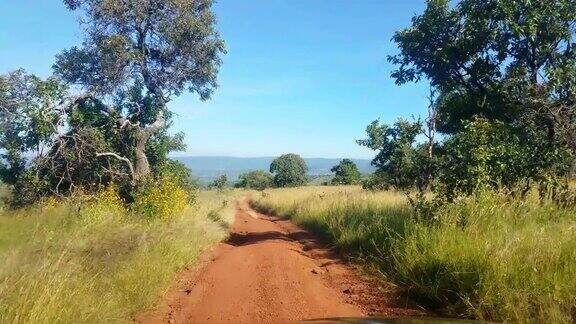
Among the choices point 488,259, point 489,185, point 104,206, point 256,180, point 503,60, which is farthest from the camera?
point 256,180

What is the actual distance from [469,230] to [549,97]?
4532 mm

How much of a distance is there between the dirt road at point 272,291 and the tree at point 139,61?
8.32 metres

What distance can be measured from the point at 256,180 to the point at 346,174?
2748cm

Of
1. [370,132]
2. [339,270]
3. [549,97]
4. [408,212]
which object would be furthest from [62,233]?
[370,132]

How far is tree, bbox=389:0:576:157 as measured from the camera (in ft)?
33.4

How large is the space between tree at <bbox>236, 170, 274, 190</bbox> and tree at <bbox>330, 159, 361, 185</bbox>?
1932 cm

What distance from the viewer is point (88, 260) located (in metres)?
7.75

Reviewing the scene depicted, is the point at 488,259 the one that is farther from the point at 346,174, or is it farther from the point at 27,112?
the point at 346,174

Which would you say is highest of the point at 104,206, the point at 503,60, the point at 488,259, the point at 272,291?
the point at 503,60

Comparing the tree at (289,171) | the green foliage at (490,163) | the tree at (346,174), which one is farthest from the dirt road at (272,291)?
the tree at (289,171)

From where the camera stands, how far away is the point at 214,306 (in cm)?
707

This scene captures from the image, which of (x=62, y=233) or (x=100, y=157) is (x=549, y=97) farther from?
(x=100, y=157)

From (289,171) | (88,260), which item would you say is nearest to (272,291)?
(88,260)

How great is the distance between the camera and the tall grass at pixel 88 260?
16.8ft
